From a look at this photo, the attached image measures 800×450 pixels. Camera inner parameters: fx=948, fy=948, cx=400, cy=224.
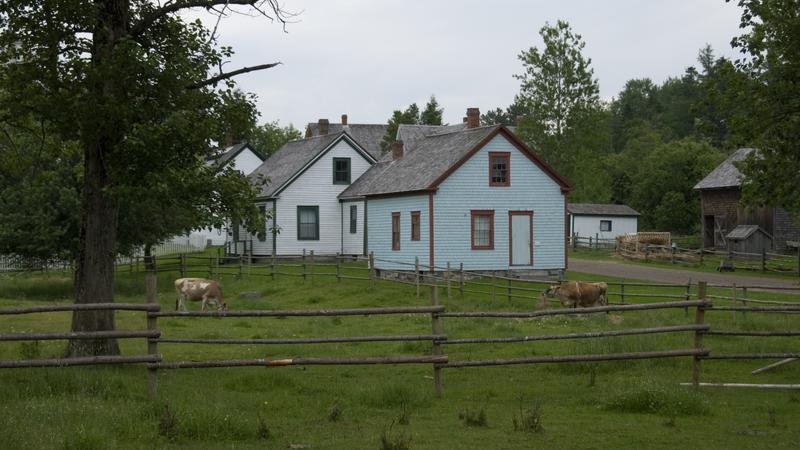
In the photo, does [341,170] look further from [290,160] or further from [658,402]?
[658,402]

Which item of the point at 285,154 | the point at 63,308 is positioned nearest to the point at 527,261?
the point at 285,154

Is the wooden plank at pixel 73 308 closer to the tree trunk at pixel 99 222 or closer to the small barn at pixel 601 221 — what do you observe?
the tree trunk at pixel 99 222

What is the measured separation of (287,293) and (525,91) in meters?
36.0

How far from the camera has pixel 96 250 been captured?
16156mm

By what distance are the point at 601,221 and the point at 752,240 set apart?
17662 mm

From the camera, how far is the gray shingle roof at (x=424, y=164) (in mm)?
38344

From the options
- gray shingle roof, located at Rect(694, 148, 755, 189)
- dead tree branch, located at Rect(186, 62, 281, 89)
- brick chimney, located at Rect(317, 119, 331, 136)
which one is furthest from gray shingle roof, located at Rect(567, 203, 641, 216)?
dead tree branch, located at Rect(186, 62, 281, 89)

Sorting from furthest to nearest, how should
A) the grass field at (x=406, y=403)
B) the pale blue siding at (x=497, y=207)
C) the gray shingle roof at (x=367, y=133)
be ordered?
the gray shingle roof at (x=367, y=133) → the pale blue siding at (x=497, y=207) → the grass field at (x=406, y=403)

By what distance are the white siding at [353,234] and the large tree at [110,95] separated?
30.2m

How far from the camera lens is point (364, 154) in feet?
161

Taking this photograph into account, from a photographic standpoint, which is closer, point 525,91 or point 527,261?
point 527,261

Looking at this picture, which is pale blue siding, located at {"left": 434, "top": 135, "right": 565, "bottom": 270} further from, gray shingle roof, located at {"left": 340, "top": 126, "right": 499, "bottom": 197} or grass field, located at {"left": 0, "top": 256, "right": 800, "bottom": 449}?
grass field, located at {"left": 0, "top": 256, "right": 800, "bottom": 449}

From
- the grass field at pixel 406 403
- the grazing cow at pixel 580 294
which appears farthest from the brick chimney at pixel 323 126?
the grass field at pixel 406 403

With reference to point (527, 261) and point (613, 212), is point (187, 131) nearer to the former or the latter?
point (527, 261)
